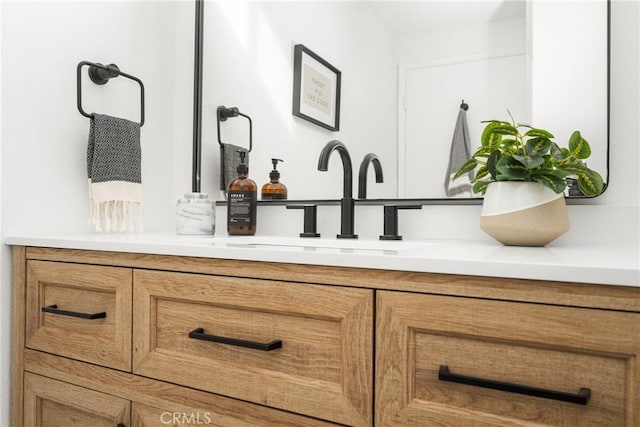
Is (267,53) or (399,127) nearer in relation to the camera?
(399,127)

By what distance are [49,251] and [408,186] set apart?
0.93 meters

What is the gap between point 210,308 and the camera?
944 millimetres

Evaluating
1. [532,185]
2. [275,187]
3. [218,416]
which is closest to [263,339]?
[218,416]

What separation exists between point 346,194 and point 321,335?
57 centimetres

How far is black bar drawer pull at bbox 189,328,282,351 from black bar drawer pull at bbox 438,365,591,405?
291mm

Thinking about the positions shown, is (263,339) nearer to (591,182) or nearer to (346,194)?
(346,194)

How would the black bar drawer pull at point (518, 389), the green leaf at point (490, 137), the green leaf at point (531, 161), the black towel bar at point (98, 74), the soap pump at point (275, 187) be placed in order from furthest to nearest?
the soap pump at point (275, 187), the black towel bar at point (98, 74), the green leaf at point (490, 137), the green leaf at point (531, 161), the black bar drawer pull at point (518, 389)

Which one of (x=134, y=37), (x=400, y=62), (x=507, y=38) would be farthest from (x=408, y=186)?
(x=134, y=37)

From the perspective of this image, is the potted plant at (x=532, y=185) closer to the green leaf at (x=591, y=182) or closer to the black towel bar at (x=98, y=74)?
the green leaf at (x=591, y=182)

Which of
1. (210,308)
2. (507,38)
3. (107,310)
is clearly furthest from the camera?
(507,38)

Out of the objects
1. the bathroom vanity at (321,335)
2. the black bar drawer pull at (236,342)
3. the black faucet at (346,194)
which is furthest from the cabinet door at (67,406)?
the black faucet at (346,194)

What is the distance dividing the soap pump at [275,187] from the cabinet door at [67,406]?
73 cm

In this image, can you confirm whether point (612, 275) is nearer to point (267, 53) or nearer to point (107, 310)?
point (107, 310)

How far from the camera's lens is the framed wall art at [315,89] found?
4.76ft
